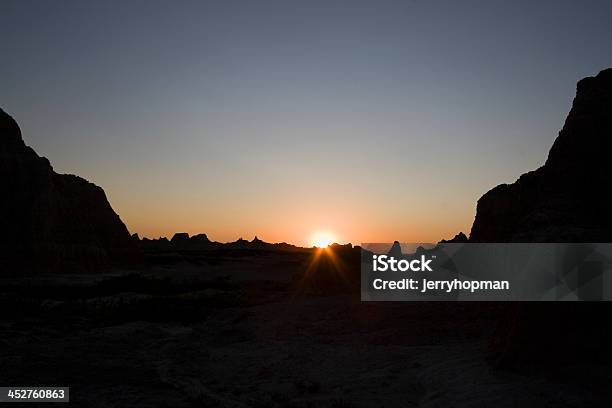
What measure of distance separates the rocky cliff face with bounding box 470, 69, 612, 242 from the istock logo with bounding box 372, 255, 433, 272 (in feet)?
52.7

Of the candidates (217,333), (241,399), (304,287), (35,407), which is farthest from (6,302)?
(241,399)

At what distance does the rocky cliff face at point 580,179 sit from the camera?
11.9 meters

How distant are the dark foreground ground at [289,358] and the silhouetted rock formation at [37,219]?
68.7 ft

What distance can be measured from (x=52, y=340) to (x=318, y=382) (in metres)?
11.6

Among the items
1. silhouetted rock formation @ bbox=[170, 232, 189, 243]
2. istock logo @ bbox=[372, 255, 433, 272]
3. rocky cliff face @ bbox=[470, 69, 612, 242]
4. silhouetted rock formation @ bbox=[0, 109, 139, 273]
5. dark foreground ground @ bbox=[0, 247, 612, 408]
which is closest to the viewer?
dark foreground ground @ bbox=[0, 247, 612, 408]

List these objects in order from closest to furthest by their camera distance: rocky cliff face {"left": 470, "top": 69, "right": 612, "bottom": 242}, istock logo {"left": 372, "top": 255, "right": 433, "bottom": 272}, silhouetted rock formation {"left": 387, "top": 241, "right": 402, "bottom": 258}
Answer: rocky cliff face {"left": 470, "top": 69, "right": 612, "bottom": 242} → istock logo {"left": 372, "top": 255, "right": 433, "bottom": 272} → silhouetted rock formation {"left": 387, "top": 241, "right": 402, "bottom": 258}

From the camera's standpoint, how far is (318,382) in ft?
41.8

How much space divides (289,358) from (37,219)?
4197 cm

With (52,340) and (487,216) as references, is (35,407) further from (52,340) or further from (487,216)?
(487,216)
